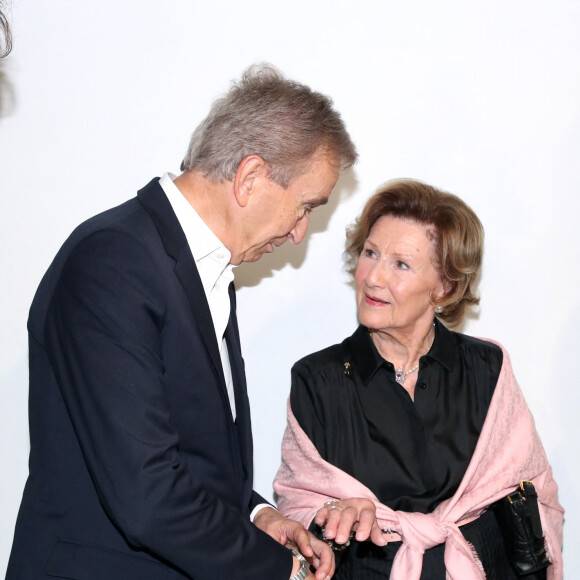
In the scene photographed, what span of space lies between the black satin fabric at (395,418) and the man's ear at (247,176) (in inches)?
31.6

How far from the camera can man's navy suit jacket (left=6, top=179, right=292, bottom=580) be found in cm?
140

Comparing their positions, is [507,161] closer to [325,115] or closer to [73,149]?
[325,115]

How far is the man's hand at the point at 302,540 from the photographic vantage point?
1.88 metres

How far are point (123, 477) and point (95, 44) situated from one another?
63.2 inches

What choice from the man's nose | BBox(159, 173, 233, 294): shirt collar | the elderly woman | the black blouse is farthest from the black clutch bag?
BBox(159, 173, 233, 294): shirt collar

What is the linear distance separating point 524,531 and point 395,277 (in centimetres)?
80

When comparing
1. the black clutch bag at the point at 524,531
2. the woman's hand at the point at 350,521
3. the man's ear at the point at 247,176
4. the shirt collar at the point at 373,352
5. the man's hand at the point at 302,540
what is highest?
the man's ear at the point at 247,176

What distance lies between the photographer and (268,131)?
1672 mm

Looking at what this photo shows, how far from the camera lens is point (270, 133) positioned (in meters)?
1.67

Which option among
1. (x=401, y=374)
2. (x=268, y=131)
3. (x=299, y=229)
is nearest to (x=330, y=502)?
(x=401, y=374)

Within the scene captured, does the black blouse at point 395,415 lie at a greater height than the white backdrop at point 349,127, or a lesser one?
lesser

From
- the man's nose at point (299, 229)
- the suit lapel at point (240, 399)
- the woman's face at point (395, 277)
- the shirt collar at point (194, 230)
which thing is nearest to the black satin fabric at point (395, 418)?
the woman's face at point (395, 277)

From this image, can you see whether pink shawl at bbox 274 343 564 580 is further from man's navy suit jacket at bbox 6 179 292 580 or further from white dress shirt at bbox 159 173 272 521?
man's navy suit jacket at bbox 6 179 292 580

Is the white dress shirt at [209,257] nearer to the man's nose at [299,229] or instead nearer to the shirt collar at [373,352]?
the man's nose at [299,229]
